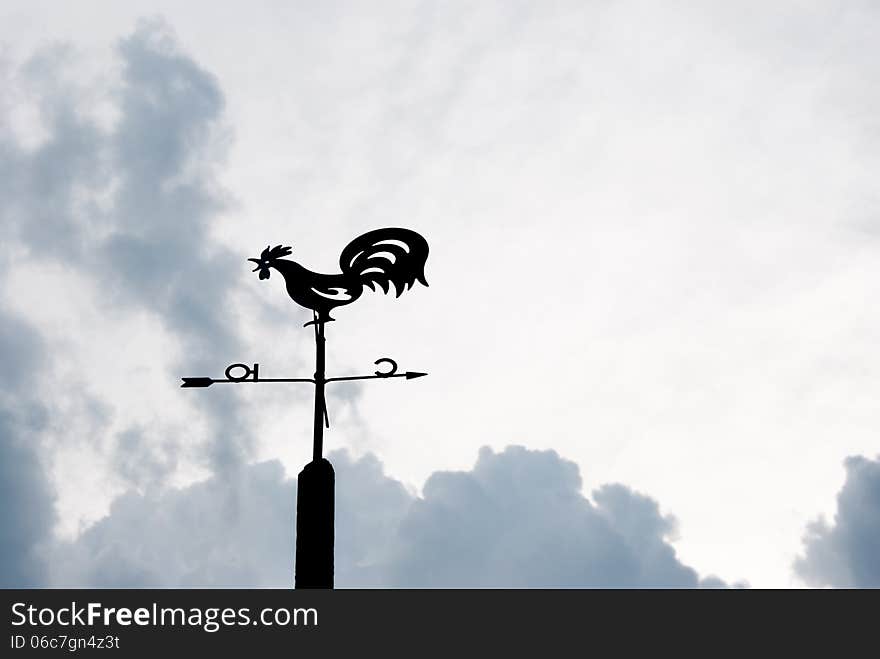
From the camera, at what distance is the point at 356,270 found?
8.00 m

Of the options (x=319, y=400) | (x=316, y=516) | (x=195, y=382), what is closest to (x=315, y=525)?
(x=316, y=516)

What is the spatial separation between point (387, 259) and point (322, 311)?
3.21 feet

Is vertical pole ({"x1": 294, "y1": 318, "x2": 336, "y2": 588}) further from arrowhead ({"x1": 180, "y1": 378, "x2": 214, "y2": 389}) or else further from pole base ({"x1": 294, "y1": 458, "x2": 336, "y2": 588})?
arrowhead ({"x1": 180, "y1": 378, "x2": 214, "y2": 389})

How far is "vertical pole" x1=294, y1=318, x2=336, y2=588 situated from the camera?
635cm

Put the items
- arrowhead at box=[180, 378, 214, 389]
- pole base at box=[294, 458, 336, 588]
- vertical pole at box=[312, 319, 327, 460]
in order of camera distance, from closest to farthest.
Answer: pole base at box=[294, 458, 336, 588]
vertical pole at box=[312, 319, 327, 460]
arrowhead at box=[180, 378, 214, 389]

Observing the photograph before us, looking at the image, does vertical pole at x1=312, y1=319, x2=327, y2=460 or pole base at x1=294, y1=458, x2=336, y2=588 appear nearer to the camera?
pole base at x1=294, y1=458, x2=336, y2=588

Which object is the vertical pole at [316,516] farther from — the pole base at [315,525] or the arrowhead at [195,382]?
the arrowhead at [195,382]

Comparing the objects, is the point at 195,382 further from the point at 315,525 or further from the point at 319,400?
the point at 315,525

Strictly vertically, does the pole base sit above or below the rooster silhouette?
below
